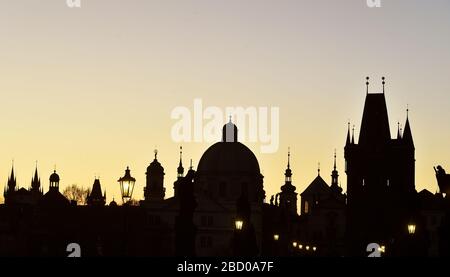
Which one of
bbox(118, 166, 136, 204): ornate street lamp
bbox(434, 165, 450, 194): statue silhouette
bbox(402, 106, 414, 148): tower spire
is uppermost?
bbox(402, 106, 414, 148): tower spire

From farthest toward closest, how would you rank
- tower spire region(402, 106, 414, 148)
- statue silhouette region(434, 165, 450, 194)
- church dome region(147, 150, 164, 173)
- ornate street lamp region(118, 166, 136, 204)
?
church dome region(147, 150, 164, 173) < tower spire region(402, 106, 414, 148) < statue silhouette region(434, 165, 450, 194) < ornate street lamp region(118, 166, 136, 204)

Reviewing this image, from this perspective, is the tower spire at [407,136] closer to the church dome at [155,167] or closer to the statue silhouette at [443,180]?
the church dome at [155,167]

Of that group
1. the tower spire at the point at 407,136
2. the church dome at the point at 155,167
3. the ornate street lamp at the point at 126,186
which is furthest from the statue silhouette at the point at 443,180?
the church dome at the point at 155,167

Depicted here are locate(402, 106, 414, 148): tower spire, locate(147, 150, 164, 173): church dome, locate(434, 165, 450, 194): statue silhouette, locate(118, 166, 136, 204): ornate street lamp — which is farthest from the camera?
locate(147, 150, 164, 173): church dome

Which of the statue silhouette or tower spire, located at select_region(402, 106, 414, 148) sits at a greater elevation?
tower spire, located at select_region(402, 106, 414, 148)

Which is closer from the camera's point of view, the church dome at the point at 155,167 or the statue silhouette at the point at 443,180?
the statue silhouette at the point at 443,180

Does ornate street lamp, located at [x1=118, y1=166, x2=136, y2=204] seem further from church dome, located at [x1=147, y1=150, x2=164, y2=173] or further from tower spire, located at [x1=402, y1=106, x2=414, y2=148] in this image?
church dome, located at [x1=147, y1=150, x2=164, y2=173]

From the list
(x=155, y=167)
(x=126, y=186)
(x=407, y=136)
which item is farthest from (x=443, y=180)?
(x=155, y=167)

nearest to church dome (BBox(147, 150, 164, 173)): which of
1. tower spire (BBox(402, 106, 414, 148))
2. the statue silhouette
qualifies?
tower spire (BBox(402, 106, 414, 148))

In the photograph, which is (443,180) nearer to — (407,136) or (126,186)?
(126,186)

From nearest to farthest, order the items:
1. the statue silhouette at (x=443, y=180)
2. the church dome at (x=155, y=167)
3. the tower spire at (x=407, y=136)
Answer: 1. the statue silhouette at (x=443, y=180)
2. the tower spire at (x=407, y=136)
3. the church dome at (x=155, y=167)
